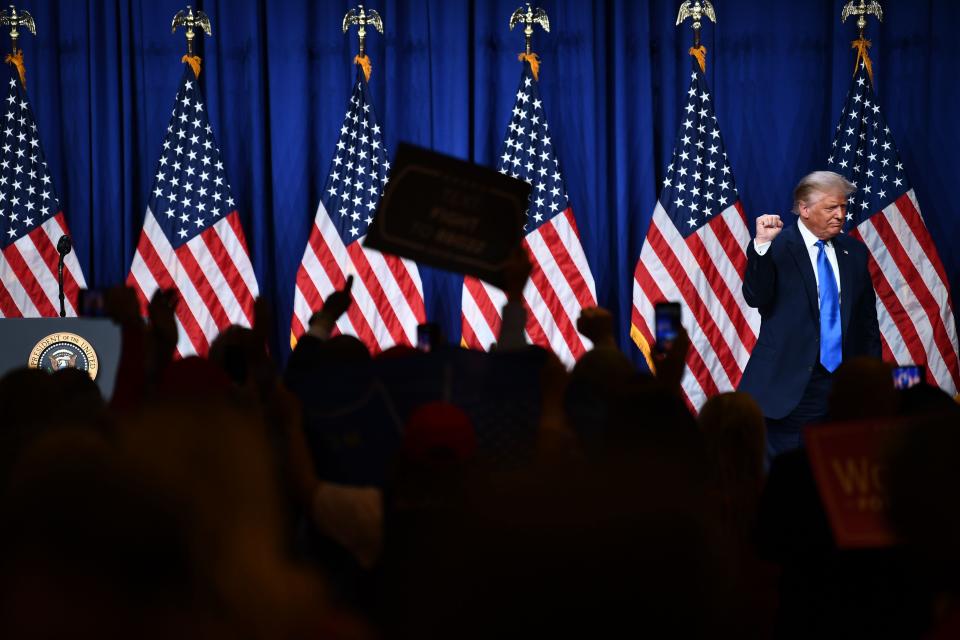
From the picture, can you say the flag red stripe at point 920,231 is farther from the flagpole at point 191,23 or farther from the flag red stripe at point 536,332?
the flagpole at point 191,23

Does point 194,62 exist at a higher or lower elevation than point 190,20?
lower

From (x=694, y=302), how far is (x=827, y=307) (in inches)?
61.3

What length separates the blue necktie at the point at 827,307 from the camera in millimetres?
4965

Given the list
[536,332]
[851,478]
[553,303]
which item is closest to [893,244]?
[553,303]

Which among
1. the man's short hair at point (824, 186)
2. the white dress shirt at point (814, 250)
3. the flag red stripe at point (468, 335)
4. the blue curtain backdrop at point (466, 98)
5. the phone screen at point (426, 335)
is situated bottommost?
the flag red stripe at point (468, 335)

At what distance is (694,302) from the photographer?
6508 millimetres

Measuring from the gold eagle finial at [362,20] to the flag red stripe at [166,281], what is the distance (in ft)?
5.96

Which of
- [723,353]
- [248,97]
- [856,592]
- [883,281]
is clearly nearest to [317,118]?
[248,97]

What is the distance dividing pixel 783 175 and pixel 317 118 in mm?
3114

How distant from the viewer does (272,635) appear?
0.72 metres

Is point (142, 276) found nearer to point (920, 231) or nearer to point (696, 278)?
point (696, 278)

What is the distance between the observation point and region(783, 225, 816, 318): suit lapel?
4965mm

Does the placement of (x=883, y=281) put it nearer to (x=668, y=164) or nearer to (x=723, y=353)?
(x=723, y=353)

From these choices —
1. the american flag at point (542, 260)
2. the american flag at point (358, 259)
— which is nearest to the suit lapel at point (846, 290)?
the american flag at point (542, 260)
